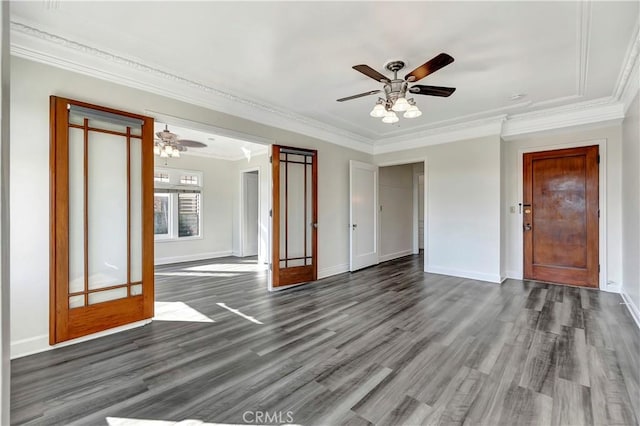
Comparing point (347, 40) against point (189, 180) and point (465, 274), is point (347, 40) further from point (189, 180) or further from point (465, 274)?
point (189, 180)

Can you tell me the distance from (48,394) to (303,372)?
1740mm

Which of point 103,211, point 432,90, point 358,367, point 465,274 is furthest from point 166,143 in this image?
point 465,274

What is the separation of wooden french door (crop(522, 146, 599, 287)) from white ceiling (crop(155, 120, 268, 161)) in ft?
17.0

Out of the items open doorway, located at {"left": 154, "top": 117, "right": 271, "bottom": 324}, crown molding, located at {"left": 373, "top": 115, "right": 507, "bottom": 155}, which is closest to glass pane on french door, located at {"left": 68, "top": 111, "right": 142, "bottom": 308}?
open doorway, located at {"left": 154, "top": 117, "right": 271, "bottom": 324}

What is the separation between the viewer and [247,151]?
684 centimetres

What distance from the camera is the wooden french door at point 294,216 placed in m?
4.47

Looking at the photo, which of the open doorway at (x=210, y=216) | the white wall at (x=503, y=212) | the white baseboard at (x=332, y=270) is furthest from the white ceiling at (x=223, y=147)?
the white wall at (x=503, y=212)

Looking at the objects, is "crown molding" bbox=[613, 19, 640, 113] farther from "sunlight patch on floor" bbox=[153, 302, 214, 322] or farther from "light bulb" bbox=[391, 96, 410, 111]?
"sunlight patch on floor" bbox=[153, 302, 214, 322]

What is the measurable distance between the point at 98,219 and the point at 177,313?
4.55ft

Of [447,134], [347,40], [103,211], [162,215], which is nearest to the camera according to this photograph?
[347,40]

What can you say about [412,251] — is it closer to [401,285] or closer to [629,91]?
[401,285]

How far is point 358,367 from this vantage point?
89.8 inches

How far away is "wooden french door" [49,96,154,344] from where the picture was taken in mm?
2568

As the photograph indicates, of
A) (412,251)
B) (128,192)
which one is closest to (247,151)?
(128,192)
